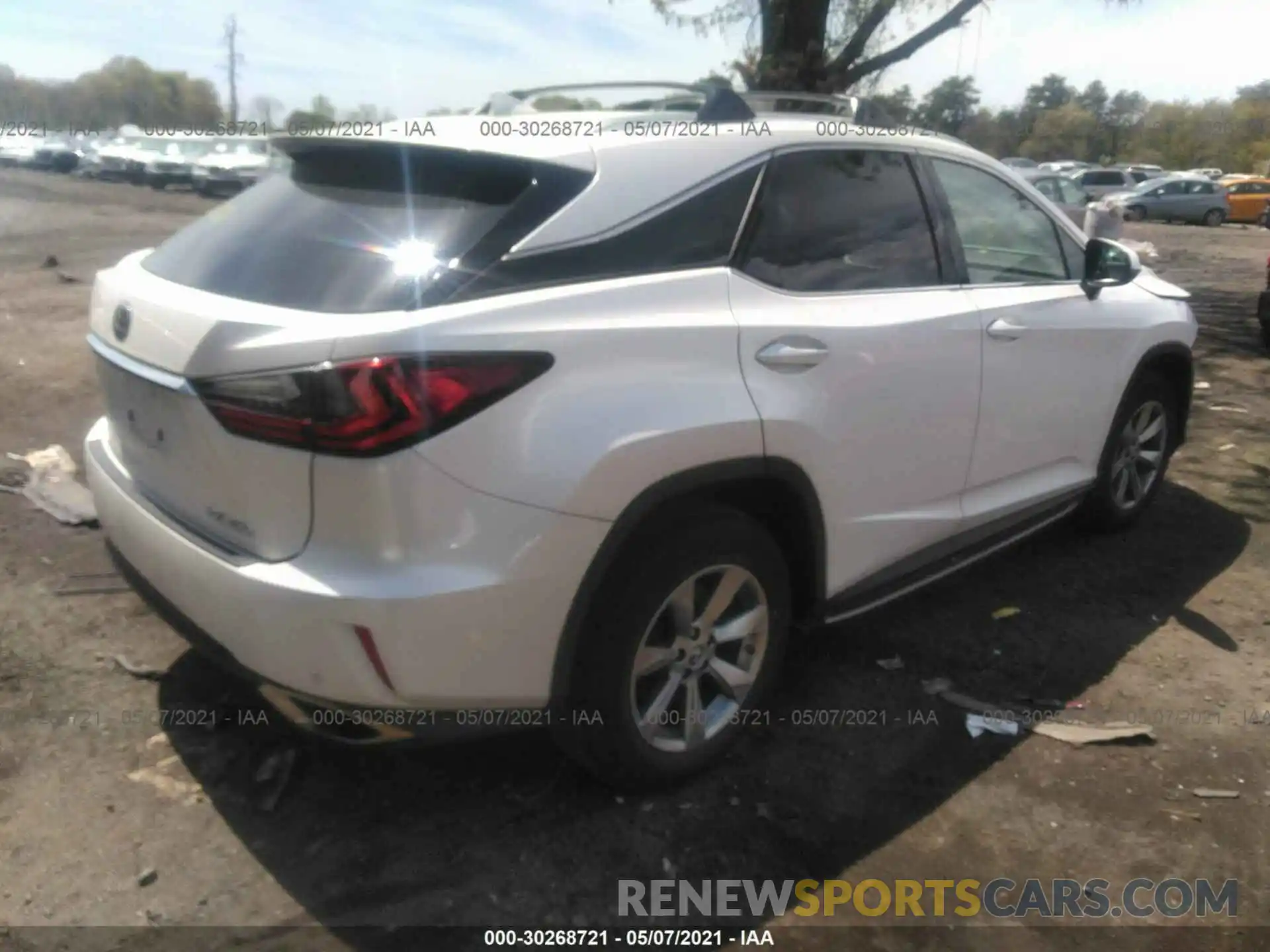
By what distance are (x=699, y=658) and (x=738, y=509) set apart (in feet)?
1.39

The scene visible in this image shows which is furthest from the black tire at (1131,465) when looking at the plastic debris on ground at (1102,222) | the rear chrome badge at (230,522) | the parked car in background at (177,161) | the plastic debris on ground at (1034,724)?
the parked car in background at (177,161)

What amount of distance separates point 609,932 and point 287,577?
112 centimetres

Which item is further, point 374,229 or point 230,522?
point 374,229

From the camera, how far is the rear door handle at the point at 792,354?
9.30ft

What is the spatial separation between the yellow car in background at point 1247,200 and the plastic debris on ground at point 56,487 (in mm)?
36613

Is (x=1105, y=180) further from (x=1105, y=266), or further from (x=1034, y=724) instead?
(x=1034, y=724)

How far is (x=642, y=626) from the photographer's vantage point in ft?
8.79

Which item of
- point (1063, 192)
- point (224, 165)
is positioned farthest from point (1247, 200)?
point (224, 165)

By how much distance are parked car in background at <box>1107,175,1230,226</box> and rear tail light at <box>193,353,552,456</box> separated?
3399 centimetres

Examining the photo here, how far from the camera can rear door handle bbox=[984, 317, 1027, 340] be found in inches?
142

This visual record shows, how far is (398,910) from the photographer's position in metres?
2.54

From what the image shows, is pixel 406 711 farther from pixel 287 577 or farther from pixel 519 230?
pixel 519 230

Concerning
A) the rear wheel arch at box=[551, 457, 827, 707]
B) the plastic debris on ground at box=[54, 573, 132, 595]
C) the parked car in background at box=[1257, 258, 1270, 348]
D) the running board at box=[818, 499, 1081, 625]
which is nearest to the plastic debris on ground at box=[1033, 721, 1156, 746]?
the running board at box=[818, 499, 1081, 625]

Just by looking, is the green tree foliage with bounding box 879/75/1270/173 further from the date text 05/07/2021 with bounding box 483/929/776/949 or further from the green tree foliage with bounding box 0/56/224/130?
the date text 05/07/2021 with bounding box 483/929/776/949
